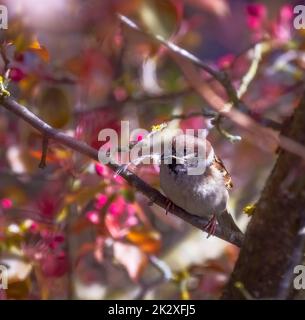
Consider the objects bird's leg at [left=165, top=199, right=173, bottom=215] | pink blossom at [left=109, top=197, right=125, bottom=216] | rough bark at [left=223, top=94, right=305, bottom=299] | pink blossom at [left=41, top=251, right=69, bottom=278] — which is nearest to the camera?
rough bark at [left=223, top=94, right=305, bottom=299]

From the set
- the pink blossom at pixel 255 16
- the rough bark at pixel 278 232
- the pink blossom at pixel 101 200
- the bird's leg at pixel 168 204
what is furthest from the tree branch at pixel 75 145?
the pink blossom at pixel 255 16

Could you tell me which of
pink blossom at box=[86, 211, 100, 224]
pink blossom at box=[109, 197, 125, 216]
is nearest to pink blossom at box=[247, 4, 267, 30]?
pink blossom at box=[109, 197, 125, 216]

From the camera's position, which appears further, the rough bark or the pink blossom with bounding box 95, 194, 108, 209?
the pink blossom with bounding box 95, 194, 108, 209

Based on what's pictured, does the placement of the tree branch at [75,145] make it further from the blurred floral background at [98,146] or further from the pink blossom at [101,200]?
the pink blossom at [101,200]

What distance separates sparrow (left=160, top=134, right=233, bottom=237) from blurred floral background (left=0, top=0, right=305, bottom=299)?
9cm

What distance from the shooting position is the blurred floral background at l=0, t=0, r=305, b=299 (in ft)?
6.81

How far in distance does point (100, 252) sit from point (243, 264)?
937 mm

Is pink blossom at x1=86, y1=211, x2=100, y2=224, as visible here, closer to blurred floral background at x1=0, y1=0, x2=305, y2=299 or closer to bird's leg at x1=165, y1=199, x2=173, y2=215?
blurred floral background at x1=0, y1=0, x2=305, y2=299

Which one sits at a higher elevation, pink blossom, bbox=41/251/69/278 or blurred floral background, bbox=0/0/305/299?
blurred floral background, bbox=0/0/305/299

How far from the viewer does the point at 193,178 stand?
7.01 ft

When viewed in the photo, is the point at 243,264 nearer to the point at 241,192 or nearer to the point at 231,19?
the point at 241,192

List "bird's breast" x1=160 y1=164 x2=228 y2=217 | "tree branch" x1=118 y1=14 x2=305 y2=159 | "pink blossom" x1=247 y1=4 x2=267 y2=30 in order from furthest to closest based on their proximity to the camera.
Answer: "pink blossom" x1=247 y1=4 x2=267 y2=30, "bird's breast" x1=160 y1=164 x2=228 y2=217, "tree branch" x1=118 y1=14 x2=305 y2=159

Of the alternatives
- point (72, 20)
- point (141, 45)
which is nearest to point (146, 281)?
point (141, 45)

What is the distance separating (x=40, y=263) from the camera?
223cm
